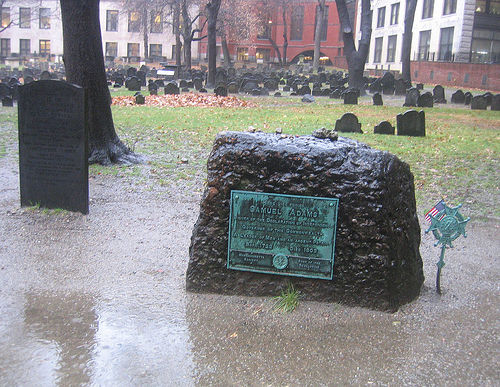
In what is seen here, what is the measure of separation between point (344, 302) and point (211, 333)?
1059 mm

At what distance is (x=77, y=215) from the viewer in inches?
241

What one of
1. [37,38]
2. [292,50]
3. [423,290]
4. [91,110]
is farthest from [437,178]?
[37,38]

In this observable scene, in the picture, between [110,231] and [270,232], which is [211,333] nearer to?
[270,232]

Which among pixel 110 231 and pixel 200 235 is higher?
pixel 200 235

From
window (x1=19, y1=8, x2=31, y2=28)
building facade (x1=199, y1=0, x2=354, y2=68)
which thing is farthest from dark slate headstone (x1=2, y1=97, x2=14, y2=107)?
window (x1=19, y1=8, x2=31, y2=28)

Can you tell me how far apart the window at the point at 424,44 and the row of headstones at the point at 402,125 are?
37619mm

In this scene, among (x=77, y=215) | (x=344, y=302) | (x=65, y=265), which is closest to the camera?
(x=344, y=302)

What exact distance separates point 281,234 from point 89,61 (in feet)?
18.9

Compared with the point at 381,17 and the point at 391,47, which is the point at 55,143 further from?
the point at 381,17

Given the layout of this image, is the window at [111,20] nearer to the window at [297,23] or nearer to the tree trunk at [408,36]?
the window at [297,23]

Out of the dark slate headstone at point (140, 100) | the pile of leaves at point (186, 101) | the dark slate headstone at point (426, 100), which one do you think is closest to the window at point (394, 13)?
the dark slate headstone at point (426, 100)

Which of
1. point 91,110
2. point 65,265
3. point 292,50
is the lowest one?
point 65,265

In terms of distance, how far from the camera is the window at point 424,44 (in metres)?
48.1

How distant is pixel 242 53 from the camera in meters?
72.8
